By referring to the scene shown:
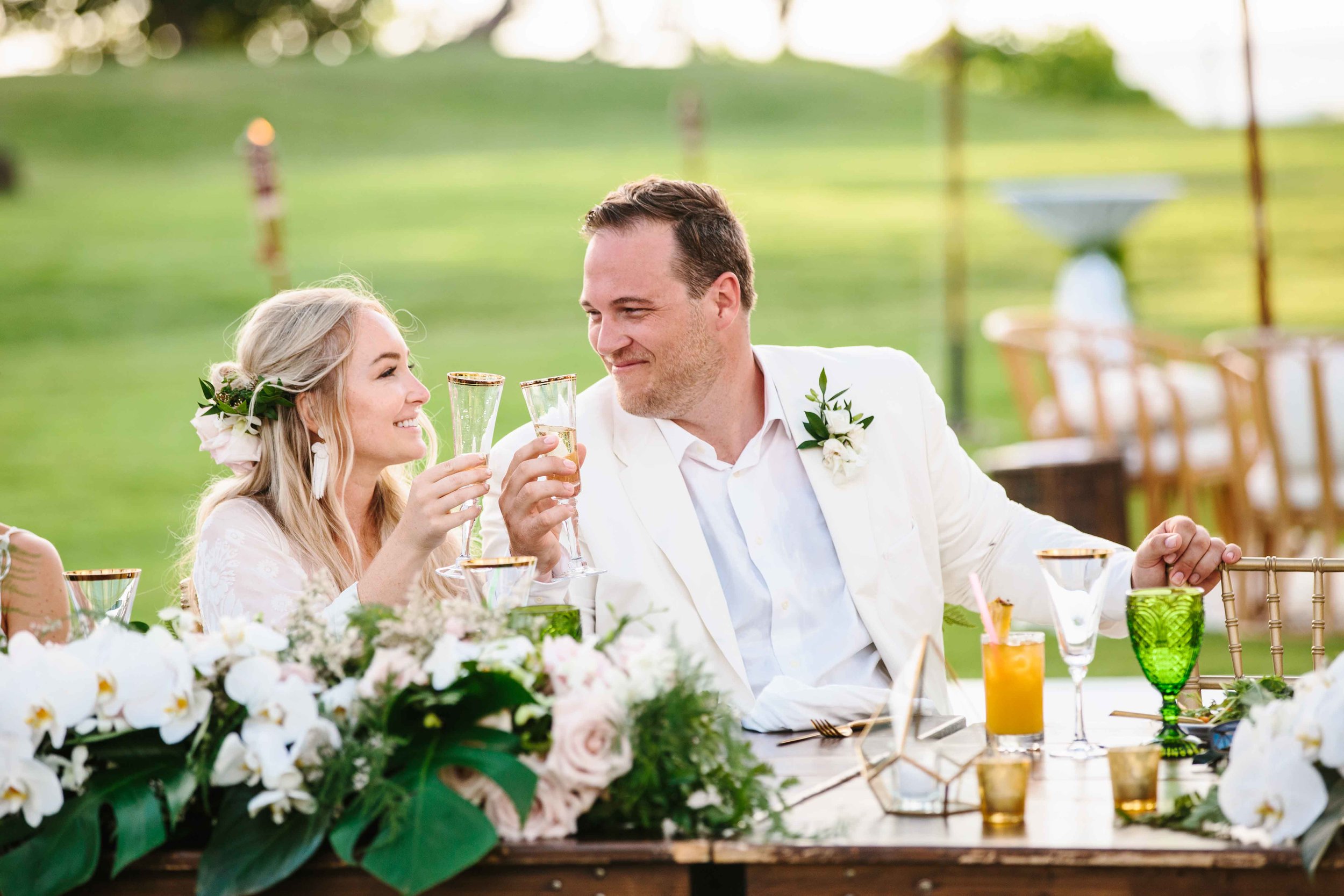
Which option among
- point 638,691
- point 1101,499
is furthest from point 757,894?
point 1101,499

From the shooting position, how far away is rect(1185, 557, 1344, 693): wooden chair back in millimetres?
2570

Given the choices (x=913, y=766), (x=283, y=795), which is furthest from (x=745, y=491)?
(x=283, y=795)

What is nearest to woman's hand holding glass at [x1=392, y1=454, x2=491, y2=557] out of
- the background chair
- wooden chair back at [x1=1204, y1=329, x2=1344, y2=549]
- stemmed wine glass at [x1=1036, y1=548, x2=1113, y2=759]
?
stemmed wine glass at [x1=1036, y1=548, x2=1113, y2=759]

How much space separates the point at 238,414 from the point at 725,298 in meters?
1.07

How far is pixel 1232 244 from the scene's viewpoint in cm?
→ 2152

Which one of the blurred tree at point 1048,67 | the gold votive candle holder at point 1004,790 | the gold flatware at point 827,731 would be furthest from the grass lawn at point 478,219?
the gold votive candle holder at point 1004,790

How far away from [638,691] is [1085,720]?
1050mm

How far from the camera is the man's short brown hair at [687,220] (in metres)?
3.19

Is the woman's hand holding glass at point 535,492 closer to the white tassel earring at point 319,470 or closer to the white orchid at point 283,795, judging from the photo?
the white tassel earring at point 319,470

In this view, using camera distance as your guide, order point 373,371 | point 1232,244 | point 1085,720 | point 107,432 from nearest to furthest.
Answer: point 1085,720
point 373,371
point 107,432
point 1232,244

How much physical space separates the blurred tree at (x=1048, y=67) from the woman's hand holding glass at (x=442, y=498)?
26135mm

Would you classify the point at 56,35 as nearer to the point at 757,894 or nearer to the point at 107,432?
the point at 107,432

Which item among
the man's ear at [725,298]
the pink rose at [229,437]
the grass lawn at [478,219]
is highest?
the grass lawn at [478,219]

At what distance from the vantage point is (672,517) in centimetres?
301
